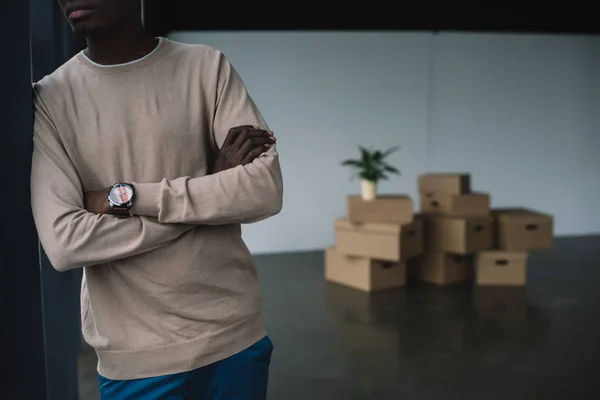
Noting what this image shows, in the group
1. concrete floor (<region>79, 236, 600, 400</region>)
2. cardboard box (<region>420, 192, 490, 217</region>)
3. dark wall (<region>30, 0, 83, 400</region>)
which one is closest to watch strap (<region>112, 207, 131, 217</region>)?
dark wall (<region>30, 0, 83, 400</region>)

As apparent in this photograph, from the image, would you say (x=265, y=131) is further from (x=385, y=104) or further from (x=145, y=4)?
(x=385, y=104)

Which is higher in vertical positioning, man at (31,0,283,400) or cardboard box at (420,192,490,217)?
man at (31,0,283,400)

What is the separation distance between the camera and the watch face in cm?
122

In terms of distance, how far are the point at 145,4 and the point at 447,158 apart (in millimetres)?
3757

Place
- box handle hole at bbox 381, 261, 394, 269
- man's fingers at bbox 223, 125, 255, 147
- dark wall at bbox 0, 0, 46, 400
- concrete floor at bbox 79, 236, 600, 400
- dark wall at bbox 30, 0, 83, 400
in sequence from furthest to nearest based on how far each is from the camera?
box handle hole at bbox 381, 261, 394, 269, concrete floor at bbox 79, 236, 600, 400, dark wall at bbox 30, 0, 83, 400, man's fingers at bbox 223, 125, 255, 147, dark wall at bbox 0, 0, 46, 400

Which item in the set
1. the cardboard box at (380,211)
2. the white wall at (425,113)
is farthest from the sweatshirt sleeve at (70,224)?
the white wall at (425,113)

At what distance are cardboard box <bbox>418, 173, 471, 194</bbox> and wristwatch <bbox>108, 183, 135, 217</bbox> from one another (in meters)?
4.21

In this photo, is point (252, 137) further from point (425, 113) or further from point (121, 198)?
Result: point (425, 113)

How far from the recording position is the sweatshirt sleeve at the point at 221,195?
1221 mm

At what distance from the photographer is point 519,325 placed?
4074mm

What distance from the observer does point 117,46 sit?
1258 mm

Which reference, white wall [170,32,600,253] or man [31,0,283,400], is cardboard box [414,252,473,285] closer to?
white wall [170,32,600,253]

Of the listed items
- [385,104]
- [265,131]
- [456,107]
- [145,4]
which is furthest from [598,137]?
[265,131]

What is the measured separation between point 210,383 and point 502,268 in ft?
13.8
